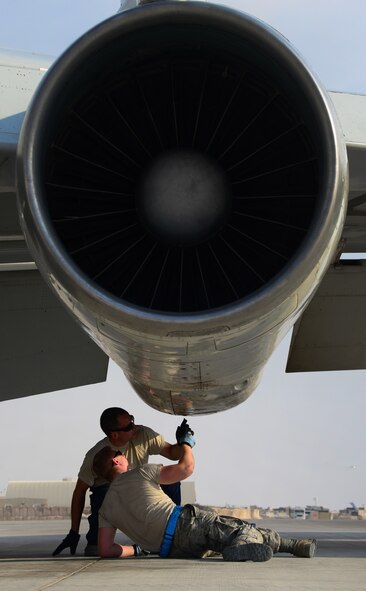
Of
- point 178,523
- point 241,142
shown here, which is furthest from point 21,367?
point 241,142

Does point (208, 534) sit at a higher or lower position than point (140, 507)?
lower

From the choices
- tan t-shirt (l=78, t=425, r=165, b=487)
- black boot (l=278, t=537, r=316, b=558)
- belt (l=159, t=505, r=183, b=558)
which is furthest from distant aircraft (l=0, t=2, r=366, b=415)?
black boot (l=278, t=537, r=316, b=558)

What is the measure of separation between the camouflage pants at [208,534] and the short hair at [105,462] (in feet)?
2.63

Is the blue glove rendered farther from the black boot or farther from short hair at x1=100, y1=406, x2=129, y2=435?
the black boot

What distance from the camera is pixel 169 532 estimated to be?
6.02m

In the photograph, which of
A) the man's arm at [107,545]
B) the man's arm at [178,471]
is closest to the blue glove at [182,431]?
the man's arm at [178,471]

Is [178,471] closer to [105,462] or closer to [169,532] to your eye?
[169,532]

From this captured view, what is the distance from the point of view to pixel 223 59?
18.4 feet

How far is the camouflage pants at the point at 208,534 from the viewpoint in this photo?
582cm

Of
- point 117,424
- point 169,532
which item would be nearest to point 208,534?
point 169,532

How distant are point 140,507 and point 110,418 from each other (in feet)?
2.34

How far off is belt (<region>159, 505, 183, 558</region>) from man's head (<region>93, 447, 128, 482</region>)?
594 millimetres

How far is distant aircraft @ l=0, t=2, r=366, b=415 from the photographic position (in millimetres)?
5258

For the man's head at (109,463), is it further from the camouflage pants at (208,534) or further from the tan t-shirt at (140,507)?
the camouflage pants at (208,534)
